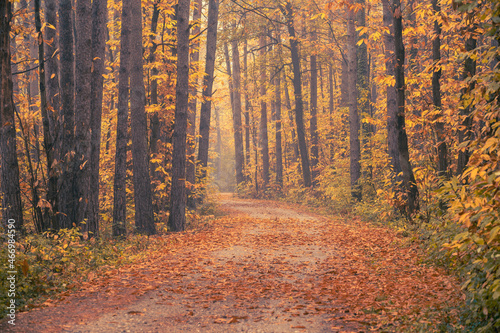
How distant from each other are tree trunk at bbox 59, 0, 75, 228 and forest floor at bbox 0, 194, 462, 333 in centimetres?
267

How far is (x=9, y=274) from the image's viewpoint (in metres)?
5.82

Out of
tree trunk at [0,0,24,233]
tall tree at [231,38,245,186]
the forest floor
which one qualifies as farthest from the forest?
tall tree at [231,38,245,186]

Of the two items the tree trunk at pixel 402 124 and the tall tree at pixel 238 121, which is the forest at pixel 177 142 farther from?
the tall tree at pixel 238 121

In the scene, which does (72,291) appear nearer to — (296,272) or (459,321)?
(296,272)

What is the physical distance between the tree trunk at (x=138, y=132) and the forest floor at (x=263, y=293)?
2.66m

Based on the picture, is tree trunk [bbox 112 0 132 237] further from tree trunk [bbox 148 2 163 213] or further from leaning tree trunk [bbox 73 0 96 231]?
tree trunk [bbox 148 2 163 213]

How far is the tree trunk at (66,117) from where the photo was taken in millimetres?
9562

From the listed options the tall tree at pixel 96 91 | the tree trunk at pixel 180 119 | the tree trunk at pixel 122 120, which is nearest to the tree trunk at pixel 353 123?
the tree trunk at pixel 180 119

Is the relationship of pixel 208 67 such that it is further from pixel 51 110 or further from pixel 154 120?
pixel 51 110

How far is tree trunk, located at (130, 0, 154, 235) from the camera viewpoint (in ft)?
40.4

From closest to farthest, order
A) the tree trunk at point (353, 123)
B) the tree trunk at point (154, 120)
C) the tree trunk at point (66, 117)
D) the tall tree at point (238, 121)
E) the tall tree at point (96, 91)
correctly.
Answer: the tree trunk at point (66, 117) < the tall tree at point (96, 91) < the tree trunk at point (154, 120) < the tree trunk at point (353, 123) < the tall tree at point (238, 121)

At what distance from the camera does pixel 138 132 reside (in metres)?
12.3

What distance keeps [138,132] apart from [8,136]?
14.7ft

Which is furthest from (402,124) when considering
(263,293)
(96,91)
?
(96,91)
